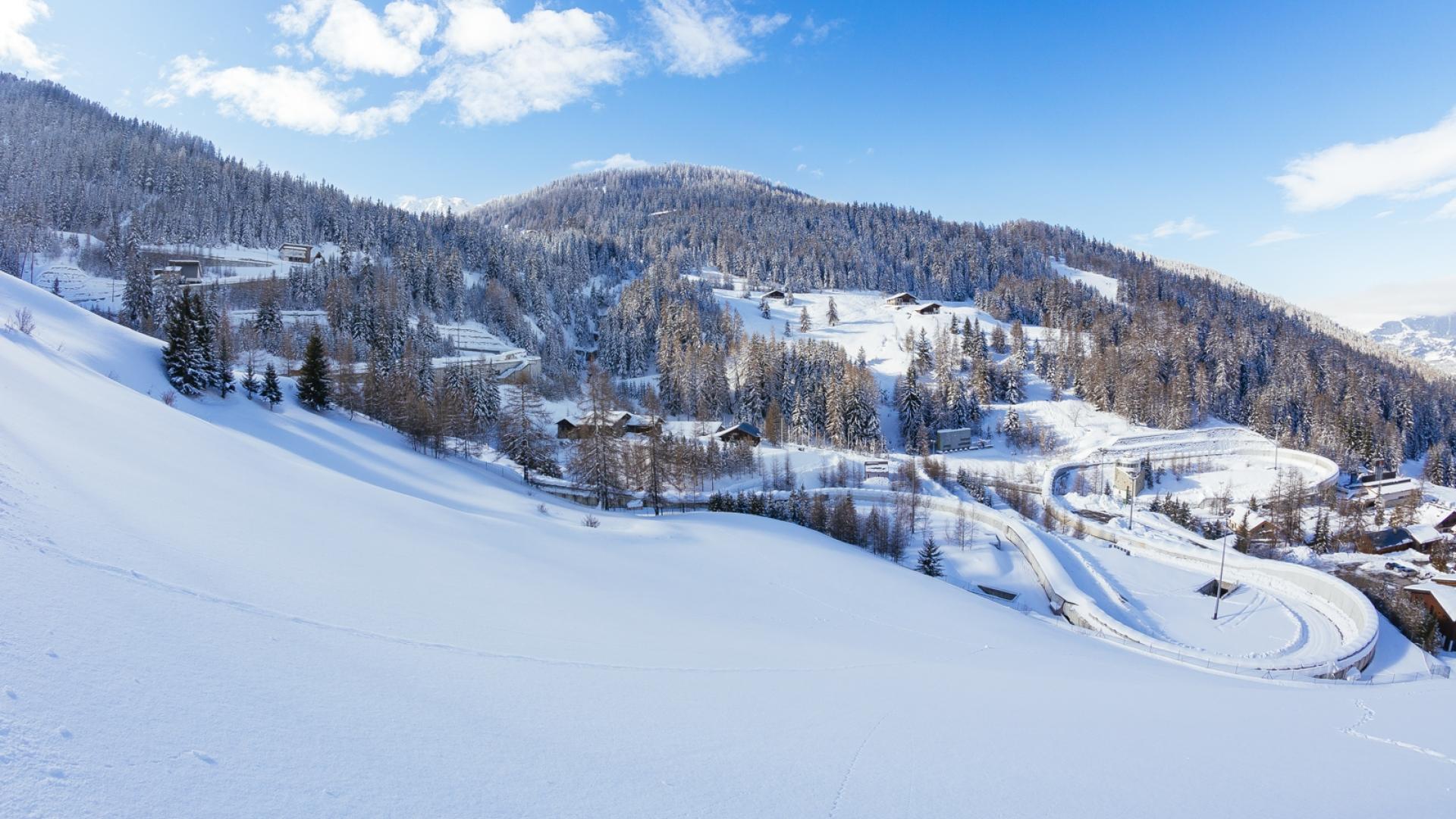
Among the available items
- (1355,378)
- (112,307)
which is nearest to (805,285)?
(1355,378)

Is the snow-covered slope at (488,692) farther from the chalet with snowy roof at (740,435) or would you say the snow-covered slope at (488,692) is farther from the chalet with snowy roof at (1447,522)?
the chalet with snowy roof at (1447,522)

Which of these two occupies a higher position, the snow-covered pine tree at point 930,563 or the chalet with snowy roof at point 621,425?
the chalet with snowy roof at point 621,425

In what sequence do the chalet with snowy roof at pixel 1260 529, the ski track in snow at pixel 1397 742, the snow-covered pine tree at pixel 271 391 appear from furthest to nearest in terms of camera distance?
the chalet with snowy roof at pixel 1260 529
the snow-covered pine tree at pixel 271 391
the ski track in snow at pixel 1397 742

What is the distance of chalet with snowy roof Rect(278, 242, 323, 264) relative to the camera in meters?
74.9

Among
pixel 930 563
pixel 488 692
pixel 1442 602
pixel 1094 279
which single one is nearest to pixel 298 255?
pixel 930 563

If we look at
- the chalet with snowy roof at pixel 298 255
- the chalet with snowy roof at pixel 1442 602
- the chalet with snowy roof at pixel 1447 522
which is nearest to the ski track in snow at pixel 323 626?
the chalet with snowy roof at pixel 1442 602

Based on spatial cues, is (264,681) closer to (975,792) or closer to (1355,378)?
(975,792)

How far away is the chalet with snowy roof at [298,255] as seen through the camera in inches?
2950

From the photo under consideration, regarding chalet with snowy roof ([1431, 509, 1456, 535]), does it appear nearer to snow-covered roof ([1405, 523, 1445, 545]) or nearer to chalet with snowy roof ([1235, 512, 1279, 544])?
snow-covered roof ([1405, 523, 1445, 545])

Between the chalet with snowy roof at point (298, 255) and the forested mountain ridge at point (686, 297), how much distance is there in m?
6.65

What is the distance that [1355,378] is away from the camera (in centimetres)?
8125

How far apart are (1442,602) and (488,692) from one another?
38850 mm

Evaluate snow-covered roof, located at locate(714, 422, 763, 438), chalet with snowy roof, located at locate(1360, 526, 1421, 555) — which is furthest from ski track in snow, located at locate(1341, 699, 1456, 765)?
→ snow-covered roof, located at locate(714, 422, 763, 438)

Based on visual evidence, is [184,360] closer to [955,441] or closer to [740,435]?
[740,435]
